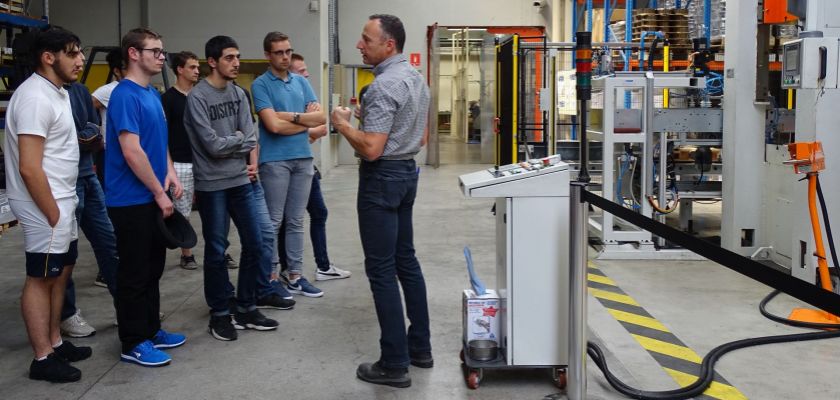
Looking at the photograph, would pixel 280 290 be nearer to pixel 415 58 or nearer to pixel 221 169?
pixel 221 169

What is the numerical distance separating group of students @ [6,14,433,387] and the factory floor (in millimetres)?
130

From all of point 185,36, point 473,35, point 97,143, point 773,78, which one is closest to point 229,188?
point 97,143

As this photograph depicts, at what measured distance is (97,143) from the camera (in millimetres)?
4574

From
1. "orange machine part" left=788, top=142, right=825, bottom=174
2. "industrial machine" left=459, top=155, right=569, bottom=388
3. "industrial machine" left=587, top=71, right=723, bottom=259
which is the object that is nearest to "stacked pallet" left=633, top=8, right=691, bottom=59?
"industrial machine" left=587, top=71, right=723, bottom=259

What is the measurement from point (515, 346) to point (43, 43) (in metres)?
2.40

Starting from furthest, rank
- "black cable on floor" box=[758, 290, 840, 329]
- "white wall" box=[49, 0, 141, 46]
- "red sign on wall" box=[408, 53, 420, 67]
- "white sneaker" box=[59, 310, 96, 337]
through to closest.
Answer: "red sign on wall" box=[408, 53, 420, 67] < "white wall" box=[49, 0, 141, 46] < "black cable on floor" box=[758, 290, 840, 329] < "white sneaker" box=[59, 310, 96, 337]

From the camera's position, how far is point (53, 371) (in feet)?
12.1

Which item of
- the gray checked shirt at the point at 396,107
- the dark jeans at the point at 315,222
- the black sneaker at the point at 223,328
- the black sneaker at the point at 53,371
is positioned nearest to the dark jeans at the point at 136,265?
the black sneaker at the point at 53,371

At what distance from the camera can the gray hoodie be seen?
164 inches

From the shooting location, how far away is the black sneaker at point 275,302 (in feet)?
16.4

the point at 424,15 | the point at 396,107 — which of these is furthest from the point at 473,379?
the point at 424,15

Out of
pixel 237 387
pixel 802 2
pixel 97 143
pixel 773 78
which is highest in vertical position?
pixel 802 2

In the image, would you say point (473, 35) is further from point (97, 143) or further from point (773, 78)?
point (97, 143)

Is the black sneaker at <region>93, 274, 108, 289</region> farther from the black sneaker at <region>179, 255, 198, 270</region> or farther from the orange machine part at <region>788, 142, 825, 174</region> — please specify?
the orange machine part at <region>788, 142, 825, 174</region>
